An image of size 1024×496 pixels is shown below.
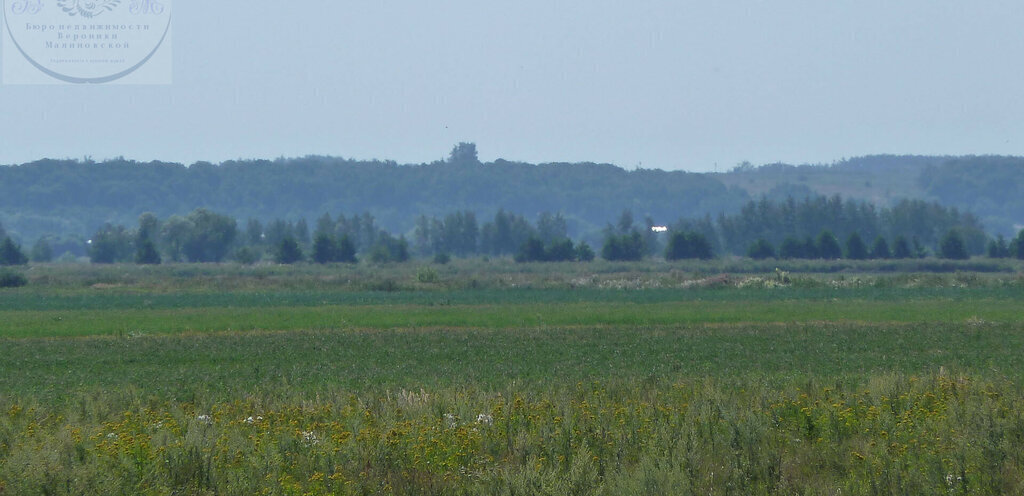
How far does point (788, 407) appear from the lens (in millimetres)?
14898

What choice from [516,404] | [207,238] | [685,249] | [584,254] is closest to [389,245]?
[207,238]

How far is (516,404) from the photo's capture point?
14953 millimetres

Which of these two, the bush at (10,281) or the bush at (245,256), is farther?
the bush at (245,256)

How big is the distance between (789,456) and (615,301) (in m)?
38.6

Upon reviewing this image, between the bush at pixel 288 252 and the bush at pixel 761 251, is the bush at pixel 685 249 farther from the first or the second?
the bush at pixel 288 252

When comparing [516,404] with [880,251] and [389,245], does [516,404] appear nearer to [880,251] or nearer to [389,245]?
[880,251]

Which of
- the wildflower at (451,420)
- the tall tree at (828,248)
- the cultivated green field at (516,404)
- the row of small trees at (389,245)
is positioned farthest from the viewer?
the row of small trees at (389,245)

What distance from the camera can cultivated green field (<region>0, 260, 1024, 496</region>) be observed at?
443 inches

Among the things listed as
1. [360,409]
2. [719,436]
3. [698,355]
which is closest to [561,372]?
[698,355]

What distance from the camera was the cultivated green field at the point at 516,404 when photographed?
1124 centimetres

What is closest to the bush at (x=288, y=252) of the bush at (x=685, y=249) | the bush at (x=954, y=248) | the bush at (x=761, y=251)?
the bush at (x=685, y=249)

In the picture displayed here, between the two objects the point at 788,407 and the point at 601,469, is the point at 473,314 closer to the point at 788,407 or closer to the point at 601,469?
the point at 788,407

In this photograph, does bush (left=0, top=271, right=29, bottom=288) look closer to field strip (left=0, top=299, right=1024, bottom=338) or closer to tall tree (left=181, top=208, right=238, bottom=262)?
field strip (left=0, top=299, right=1024, bottom=338)

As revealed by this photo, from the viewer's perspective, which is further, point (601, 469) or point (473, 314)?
point (473, 314)
